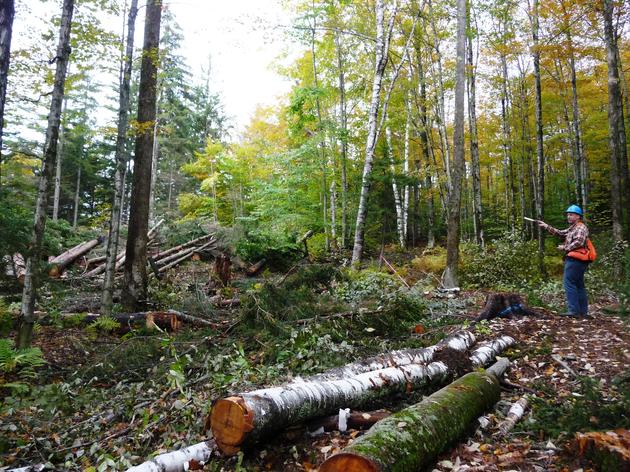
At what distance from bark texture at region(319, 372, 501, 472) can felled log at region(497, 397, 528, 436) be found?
20 centimetres

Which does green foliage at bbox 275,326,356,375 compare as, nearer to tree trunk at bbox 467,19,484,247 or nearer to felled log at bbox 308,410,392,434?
felled log at bbox 308,410,392,434

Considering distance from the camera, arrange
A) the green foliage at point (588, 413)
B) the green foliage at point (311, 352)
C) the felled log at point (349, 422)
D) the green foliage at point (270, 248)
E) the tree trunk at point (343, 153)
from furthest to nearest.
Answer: the tree trunk at point (343, 153) → the green foliage at point (270, 248) → the green foliage at point (311, 352) → the felled log at point (349, 422) → the green foliage at point (588, 413)

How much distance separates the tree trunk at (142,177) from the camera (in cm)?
812

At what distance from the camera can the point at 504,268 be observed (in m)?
11.7

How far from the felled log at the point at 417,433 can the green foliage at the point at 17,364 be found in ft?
15.2

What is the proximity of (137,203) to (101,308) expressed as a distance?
7.71 ft

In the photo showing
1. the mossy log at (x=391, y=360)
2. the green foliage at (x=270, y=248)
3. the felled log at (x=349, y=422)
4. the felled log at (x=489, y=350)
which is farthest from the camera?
the green foliage at (x=270, y=248)

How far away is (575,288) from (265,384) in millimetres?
5978

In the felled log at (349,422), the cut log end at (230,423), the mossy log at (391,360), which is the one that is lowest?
the felled log at (349,422)

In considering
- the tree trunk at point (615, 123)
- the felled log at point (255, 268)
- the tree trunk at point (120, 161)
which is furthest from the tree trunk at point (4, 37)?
the tree trunk at point (615, 123)

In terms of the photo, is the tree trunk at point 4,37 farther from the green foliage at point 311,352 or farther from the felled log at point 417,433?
the felled log at point 417,433

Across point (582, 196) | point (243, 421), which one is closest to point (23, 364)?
point (243, 421)

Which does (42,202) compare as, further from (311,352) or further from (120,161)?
(311,352)

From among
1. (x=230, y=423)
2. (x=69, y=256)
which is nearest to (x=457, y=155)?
(x=230, y=423)
